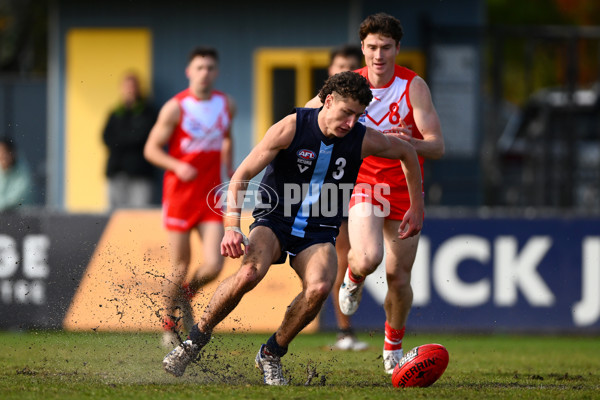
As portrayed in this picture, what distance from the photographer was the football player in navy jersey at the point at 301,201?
274 inches

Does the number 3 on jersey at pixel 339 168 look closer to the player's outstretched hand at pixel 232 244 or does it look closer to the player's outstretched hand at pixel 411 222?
the player's outstretched hand at pixel 411 222

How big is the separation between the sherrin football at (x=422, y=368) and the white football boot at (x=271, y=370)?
76cm

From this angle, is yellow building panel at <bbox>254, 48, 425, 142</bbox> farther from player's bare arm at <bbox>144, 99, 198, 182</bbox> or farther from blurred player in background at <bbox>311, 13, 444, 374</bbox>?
blurred player in background at <bbox>311, 13, 444, 374</bbox>

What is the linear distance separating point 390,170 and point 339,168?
3.41 ft

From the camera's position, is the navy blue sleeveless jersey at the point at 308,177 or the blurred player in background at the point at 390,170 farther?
the blurred player in background at the point at 390,170

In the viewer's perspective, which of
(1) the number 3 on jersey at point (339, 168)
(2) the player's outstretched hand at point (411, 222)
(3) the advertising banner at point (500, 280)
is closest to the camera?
(1) the number 3 on jersey at point (339, 168)

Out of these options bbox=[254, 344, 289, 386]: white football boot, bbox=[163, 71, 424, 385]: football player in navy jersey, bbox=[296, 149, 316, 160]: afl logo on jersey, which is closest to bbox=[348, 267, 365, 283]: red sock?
bbox=[163, 71, 424, 385]: football player in navy jersey

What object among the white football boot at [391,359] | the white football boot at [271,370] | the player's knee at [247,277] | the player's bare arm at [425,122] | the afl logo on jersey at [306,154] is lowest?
the white football boot at [391,359]

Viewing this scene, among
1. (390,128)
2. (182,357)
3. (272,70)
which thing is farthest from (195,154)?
(272,70)

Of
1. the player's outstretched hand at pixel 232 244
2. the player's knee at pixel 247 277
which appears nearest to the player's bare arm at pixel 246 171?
the player's outstretched hand at pixel 232 244

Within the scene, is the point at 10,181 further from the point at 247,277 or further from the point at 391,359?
the point at 247,277

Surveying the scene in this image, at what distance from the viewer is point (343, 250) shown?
9.41 metres

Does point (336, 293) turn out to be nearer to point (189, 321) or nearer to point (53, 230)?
point (189, 321)

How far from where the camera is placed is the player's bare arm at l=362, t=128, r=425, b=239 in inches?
285
